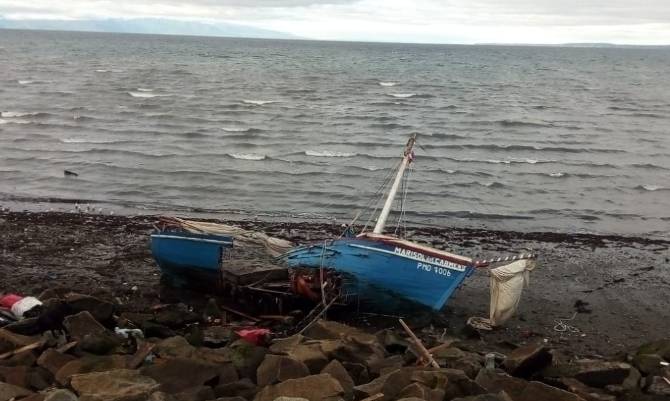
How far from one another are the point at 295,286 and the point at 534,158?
23508mm

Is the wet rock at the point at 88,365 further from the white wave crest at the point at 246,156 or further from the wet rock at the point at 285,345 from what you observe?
the white wave crest at the point at 246,156

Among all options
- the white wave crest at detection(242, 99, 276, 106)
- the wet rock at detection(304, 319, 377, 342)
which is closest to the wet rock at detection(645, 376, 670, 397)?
the wet rock at detection(304, 319, 377, 342)

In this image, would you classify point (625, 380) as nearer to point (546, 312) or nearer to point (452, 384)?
point (452, 384)

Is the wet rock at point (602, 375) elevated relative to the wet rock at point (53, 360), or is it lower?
lower

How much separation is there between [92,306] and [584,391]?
7527 mm

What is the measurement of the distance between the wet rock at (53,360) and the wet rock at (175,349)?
3.73 feet

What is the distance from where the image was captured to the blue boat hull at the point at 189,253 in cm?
1417

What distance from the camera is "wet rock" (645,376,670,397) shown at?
8484mm

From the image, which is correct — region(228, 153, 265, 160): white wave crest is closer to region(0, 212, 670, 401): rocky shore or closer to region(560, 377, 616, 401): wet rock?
region(0, 212, 670, 401): rocky shore

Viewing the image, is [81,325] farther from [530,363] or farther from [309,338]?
[530,363]

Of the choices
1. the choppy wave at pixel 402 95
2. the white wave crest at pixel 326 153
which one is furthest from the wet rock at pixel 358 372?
the choppy wave at pixel 402 95

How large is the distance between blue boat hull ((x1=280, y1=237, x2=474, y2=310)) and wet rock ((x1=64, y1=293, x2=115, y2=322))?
443cm

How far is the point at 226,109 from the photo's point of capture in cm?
4838

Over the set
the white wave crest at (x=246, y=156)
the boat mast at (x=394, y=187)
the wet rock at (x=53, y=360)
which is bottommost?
the white wave crest at (x=246, y=156)
